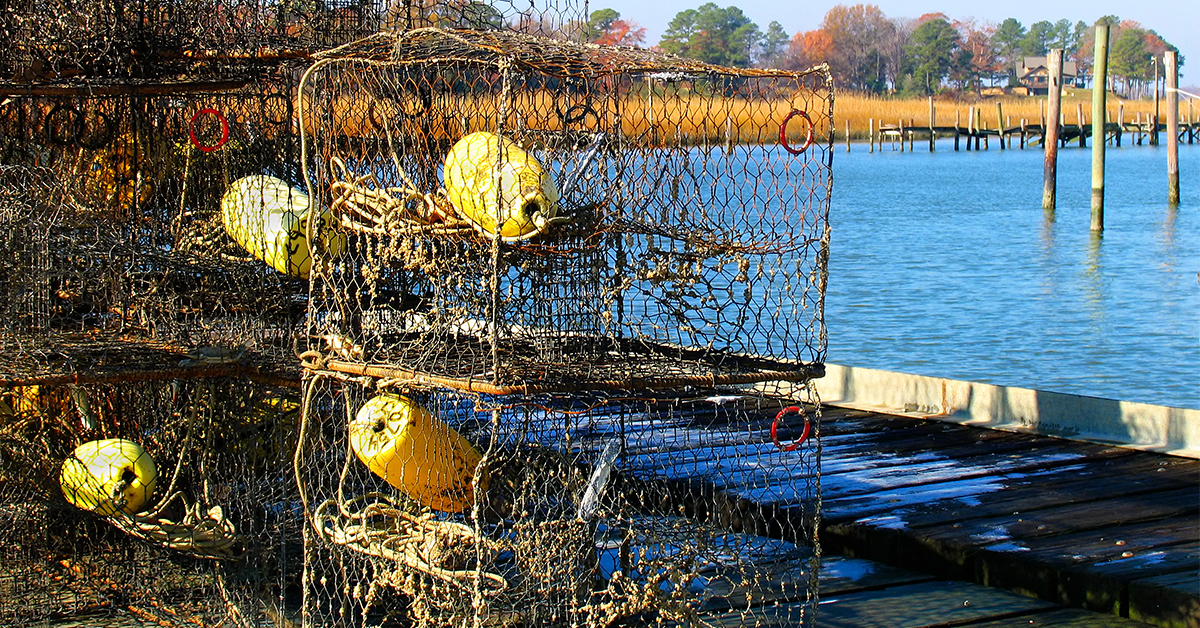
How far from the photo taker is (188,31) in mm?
4215

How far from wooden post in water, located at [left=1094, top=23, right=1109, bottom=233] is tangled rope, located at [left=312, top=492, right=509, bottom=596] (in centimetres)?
1984

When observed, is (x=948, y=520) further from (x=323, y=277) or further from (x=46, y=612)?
(x=46, y=612)

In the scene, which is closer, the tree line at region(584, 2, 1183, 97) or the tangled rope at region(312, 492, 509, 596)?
the tangled rope at region(312, 492, 509, 596)

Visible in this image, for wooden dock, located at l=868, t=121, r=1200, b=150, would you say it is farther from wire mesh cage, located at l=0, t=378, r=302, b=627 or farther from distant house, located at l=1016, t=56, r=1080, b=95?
wire mesh cage, located at l=0, t=378, r=302, b=627

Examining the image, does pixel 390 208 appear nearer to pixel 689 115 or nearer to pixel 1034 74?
pixel 689 115

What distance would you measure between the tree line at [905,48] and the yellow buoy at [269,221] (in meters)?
73.9

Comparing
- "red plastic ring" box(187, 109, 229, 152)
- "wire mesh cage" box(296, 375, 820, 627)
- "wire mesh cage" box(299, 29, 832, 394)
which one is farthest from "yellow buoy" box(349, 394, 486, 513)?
"red plastic ring" box(187, 109, 229, 152)

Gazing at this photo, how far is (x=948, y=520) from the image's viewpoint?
4871mm

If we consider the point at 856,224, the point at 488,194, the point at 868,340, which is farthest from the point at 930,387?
the point at 856,224

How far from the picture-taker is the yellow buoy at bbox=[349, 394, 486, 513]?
139 inches

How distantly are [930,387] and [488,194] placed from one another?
13.0 feet

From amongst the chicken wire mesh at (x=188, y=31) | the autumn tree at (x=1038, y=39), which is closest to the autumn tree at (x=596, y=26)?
the chicken wire mesh at (x=188, y=31)

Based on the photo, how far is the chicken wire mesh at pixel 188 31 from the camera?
12.8 ft

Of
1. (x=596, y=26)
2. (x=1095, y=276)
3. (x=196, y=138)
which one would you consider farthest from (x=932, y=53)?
(x=196, y=138)
